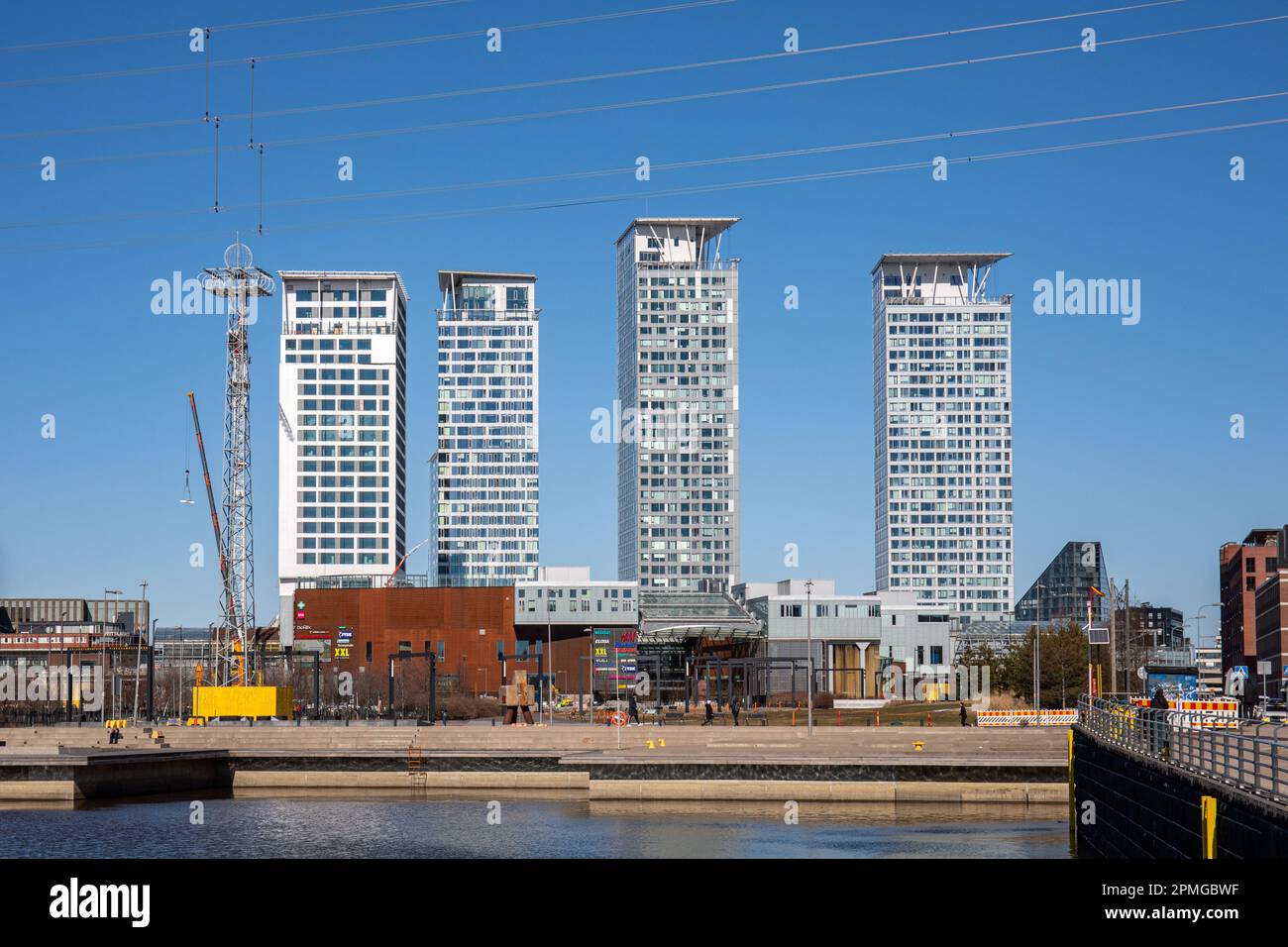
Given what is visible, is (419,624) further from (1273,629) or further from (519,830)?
(519,830)

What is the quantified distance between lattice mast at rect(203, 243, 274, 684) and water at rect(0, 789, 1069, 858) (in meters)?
61.7

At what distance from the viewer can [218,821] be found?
56.5 meters

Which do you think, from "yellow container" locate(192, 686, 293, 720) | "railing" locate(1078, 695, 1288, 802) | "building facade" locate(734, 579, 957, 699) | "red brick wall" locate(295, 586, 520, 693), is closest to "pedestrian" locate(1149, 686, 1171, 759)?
"railing" locate(1078, 695, 1288, 802)

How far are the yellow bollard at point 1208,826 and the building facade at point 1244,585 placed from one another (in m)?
133

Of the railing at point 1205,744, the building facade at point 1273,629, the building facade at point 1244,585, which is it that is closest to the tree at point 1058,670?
the building facade at point 1273,629

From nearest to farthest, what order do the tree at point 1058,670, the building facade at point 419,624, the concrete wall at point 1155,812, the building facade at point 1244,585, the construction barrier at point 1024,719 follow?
the concrete wall at point 1155,812
the construction barrier at point 1024,719
the tree at point 1058,670
the building facade at point 1244,585
the building facade at point 419,624

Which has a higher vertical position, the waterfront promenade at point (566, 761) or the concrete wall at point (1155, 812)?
the concrete wall at point (1155, 812)

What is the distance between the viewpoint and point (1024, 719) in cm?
7800

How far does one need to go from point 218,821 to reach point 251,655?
84.0m

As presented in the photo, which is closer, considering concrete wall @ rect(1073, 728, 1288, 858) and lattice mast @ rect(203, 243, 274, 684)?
concrete wall @ rect(1073, 728, 1288, 858)

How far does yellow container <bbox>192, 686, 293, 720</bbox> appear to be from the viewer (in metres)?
90.2

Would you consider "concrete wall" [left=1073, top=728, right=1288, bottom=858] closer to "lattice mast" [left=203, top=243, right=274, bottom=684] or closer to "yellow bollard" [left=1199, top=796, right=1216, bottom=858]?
"yellow bollard" [left=1199, top=796, right=1216, bottom=858]

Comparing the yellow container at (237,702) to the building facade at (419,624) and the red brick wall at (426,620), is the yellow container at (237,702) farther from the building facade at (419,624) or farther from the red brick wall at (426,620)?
the red brick wall at (426,620)

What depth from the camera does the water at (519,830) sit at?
45875 mm
